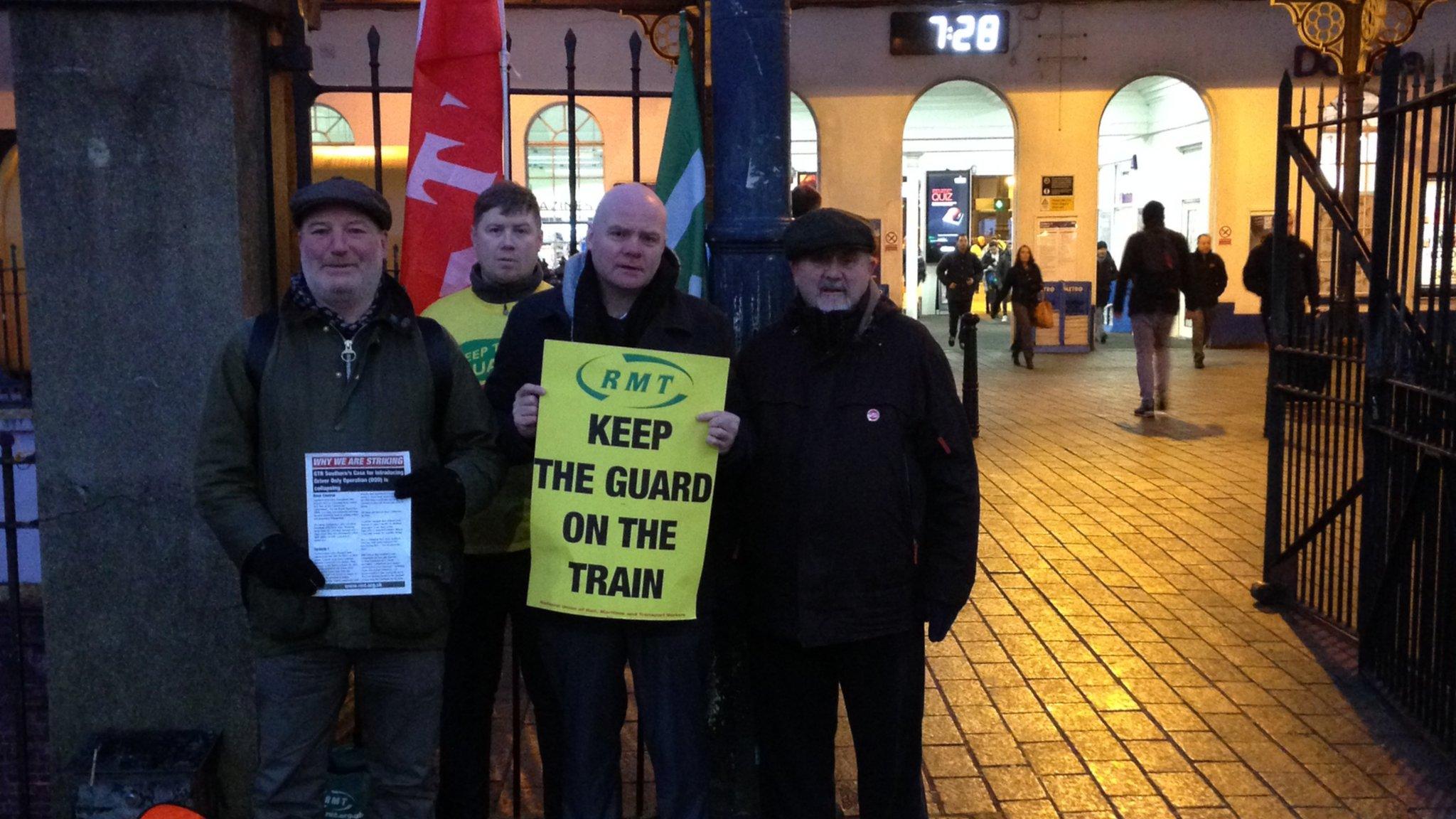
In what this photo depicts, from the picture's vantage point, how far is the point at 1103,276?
899 inches

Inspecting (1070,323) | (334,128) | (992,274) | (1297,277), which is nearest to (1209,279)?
(1070,323)

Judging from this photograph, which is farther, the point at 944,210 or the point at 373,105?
the point at 944,210

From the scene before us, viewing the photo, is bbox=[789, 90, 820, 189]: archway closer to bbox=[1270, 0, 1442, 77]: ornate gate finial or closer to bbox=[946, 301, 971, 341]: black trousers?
bbox=[946, 301, 971, 341]: black trousers

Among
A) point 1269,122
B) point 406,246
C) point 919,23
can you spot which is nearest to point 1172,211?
point 1269,122

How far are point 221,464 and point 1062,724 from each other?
3285 millimetres

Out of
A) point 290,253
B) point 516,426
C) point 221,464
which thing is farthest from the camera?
point 290,253

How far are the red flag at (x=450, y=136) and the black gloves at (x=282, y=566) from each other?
172 centimetres

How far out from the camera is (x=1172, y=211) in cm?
2569

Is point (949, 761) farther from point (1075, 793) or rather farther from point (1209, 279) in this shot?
point (1209, 279)

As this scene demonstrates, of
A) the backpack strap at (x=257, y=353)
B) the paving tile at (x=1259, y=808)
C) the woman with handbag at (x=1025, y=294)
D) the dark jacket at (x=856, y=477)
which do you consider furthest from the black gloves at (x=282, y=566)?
the woman with handbag at (x=1025, y=294)

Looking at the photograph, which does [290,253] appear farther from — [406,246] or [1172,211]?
[1172,211]

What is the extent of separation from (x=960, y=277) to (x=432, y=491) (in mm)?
19498

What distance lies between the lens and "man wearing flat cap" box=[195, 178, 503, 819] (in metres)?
3.07

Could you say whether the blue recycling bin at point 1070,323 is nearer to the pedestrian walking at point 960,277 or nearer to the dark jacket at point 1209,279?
the pedestrian walking at point 960,277
